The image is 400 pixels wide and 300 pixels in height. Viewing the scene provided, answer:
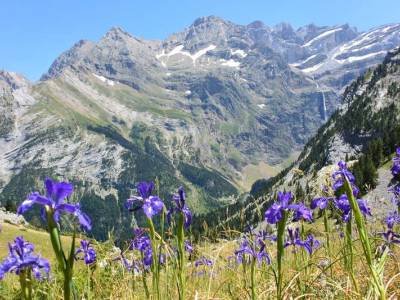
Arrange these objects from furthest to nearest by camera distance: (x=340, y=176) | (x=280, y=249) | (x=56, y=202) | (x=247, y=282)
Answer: (x=247, y=282) → (x=340, y=176) → (x=280, y=249) → (x=56, y=202)

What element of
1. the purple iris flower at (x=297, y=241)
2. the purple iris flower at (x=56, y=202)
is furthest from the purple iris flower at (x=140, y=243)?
the purple iris flower at (x=56, y=202)

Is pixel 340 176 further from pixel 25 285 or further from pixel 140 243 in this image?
pixel 25 285

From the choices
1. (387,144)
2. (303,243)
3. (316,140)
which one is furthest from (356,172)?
(316,140)

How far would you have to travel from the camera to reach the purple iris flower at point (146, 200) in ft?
11.3

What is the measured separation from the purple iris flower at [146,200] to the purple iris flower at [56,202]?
3.56ft

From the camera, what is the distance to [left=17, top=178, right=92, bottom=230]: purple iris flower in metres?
2.21

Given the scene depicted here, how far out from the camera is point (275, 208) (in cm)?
334

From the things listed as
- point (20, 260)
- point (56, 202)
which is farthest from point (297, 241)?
point (56, 202)

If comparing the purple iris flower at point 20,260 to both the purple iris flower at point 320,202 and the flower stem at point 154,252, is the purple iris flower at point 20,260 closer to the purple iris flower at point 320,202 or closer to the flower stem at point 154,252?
the flower stem at point 154,252

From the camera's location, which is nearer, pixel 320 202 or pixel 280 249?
pixel 280 249

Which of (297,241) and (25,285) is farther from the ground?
(297,241)

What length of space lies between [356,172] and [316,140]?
382 feet

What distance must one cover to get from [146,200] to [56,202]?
1261mm

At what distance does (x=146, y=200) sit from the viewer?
11.5 ft
